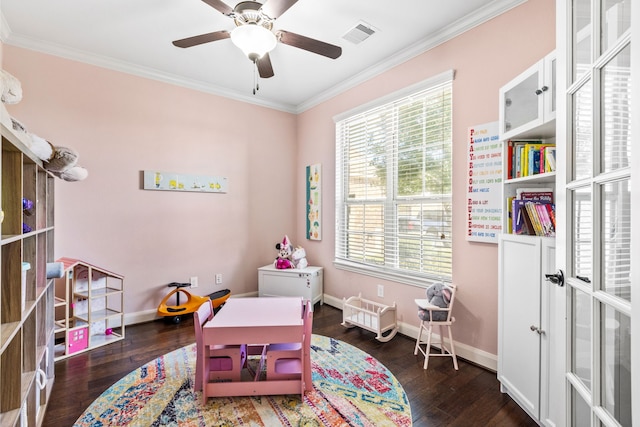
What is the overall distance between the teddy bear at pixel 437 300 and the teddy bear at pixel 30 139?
8.44 feet

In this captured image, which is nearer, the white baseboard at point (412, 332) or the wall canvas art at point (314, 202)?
the white baseboard at point (412, 332)

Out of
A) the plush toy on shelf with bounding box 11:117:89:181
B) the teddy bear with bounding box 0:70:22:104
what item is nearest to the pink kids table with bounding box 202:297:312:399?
the plush toy on shelf with bounding box 11:117:89:181

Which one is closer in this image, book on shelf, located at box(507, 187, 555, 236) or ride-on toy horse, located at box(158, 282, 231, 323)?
book on shelf, located at box(507, 187, 555, 236)

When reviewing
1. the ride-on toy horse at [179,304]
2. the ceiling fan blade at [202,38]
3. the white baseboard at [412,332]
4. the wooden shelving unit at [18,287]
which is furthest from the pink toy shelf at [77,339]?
the ceiling fan blade at [202,38]

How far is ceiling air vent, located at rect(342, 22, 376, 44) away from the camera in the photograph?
2419 mm

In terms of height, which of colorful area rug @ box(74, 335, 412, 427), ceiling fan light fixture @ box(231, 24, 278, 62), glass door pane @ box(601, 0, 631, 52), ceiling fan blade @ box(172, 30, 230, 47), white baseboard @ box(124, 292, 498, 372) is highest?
ceiling fan blade @ box(172, 30, 230, 47)

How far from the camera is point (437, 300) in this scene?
2.37 meters

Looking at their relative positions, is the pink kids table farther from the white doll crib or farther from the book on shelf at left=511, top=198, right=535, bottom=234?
the book on shelf at left=511, top=198, right=535, bottom=234

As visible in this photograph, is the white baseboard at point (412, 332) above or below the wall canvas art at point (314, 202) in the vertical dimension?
below

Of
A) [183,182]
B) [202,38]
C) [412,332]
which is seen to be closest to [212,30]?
[202,38]

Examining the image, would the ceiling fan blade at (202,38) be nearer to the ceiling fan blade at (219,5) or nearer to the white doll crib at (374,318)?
the ceiling fan blade at (219,5)

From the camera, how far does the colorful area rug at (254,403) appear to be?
5.42 ft

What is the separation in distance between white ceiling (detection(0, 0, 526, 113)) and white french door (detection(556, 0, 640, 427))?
1.41 m

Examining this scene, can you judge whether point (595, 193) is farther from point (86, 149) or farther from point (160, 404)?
point (86, 149)
